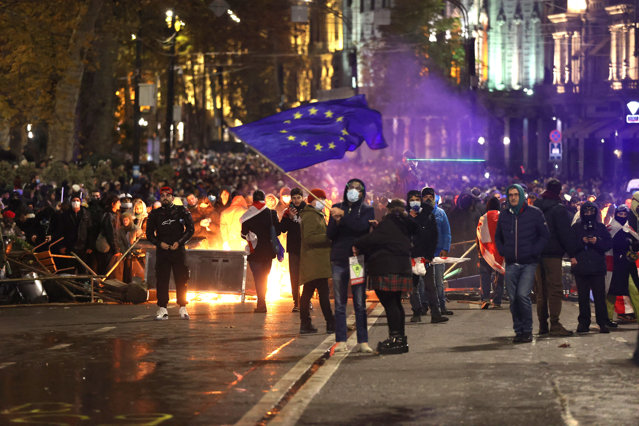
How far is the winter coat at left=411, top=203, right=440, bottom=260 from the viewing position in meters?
16.3

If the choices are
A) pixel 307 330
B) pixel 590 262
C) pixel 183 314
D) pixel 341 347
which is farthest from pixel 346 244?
pixel 183 314

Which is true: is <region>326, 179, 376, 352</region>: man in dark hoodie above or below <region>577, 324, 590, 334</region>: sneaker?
above

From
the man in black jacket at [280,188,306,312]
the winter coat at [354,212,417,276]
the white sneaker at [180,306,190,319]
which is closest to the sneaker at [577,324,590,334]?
the winter coat at [354,212,417,276]

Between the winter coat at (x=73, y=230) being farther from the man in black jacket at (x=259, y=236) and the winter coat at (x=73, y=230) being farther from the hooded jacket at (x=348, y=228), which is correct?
the hooded jacket at (x=348, y=228)

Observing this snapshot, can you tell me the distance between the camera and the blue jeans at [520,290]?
47.0 ft

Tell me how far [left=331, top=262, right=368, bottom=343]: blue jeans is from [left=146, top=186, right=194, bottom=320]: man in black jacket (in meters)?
3.71

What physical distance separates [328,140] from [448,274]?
15.4ft

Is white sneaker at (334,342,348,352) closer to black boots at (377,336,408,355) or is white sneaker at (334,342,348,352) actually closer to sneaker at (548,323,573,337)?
black boots at (377,336,408,355)

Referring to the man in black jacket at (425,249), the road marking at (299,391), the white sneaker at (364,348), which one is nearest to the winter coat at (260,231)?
the man in black jacket at (425,249)

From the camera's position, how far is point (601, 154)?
303 ft

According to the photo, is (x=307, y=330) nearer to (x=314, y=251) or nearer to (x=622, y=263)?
(x=314, y=251)

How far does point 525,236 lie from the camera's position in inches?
568

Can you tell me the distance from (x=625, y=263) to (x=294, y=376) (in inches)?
243

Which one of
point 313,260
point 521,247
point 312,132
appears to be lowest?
point 313,260
